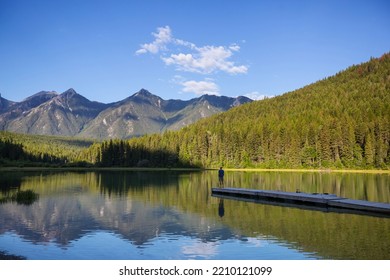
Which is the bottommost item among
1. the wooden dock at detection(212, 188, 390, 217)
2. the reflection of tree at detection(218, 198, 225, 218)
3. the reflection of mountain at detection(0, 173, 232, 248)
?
the reflection of mountain at detection(0, 173, 232, 248)

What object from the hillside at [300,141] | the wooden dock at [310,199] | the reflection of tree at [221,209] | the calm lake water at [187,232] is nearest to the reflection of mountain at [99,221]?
the calm lake water at [187,232]

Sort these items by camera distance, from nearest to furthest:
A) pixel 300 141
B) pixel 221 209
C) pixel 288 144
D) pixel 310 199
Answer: pixel 221 209
pixel 310 199
pixel 300 141
pixel 288 144

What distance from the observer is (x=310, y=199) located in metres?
40.4

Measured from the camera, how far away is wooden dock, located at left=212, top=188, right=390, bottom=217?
3362 cm

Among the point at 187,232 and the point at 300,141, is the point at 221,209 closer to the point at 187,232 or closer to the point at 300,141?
the point at 187,232

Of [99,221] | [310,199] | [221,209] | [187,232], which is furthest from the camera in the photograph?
[310,199]

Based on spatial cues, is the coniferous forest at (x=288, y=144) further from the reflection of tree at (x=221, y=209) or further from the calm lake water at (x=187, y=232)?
the calm lake water at (x=187, y=232)

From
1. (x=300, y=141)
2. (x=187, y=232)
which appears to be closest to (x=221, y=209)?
(x=187, y=232)

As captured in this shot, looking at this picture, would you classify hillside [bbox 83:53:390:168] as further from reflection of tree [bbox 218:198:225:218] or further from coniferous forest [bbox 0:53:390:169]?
reflection of tree [bbox 218:198:225:218]

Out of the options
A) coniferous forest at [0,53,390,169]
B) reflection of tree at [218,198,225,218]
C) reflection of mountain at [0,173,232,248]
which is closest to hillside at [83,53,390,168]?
coniferous forest at [0,53,390,169]

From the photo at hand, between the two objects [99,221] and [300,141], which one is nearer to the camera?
[99,221]

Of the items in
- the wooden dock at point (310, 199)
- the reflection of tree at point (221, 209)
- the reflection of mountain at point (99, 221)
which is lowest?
the reflection of mountain at point (99, 221)

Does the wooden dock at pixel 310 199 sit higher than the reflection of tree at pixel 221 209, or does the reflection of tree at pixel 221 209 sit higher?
the wooden dock at pixel 310 199

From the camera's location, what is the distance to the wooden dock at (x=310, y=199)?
110 feet
